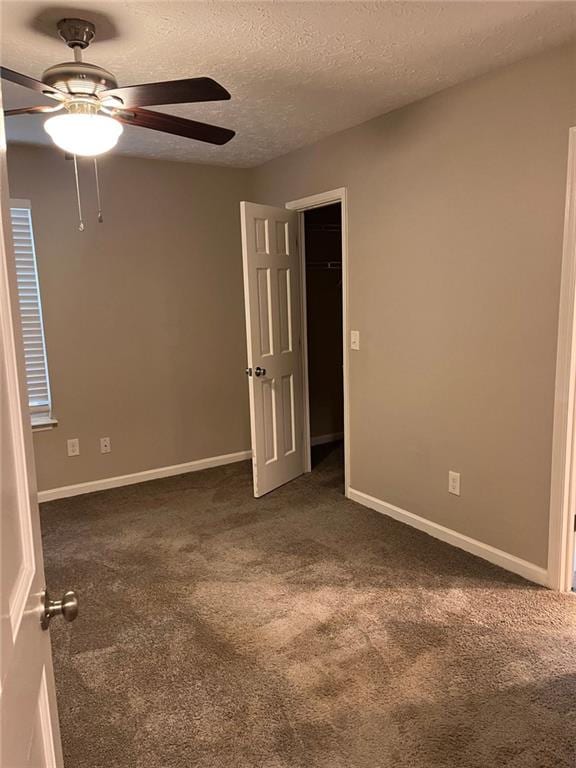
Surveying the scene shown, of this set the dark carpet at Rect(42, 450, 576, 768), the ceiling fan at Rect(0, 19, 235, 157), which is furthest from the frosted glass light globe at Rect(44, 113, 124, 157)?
the dark carpet at Rect(42, 450, 576, 768)

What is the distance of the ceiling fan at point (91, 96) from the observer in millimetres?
1919

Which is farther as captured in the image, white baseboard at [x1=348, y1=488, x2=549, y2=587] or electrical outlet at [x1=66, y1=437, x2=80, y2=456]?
electrical outlet at [x1=66, y1=437, x2=80, y2=456]

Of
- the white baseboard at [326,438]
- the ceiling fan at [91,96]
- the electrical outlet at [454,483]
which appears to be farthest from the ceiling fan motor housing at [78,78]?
the white baseboard at [326,438]

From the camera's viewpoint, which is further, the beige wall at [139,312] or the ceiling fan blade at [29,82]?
the beige wall at [139,312]

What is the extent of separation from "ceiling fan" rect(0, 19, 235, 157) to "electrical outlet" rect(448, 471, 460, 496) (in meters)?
2.24

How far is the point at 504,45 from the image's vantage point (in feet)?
7.80

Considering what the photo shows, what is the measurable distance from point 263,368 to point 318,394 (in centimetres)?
152

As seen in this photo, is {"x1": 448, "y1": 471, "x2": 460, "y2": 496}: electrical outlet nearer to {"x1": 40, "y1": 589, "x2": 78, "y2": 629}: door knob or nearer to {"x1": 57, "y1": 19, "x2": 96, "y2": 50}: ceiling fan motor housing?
{"x1": 40, "y1": 589, "x2": 78, "y2": 629}: door knob

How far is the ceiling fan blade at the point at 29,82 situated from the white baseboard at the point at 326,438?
385cm

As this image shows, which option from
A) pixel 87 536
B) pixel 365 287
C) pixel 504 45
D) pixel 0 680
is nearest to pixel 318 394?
pixel 365 287

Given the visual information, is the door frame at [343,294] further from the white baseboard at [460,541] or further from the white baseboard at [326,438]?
the white baseboard at [326,438]

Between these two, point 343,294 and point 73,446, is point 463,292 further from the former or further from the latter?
point 73,446

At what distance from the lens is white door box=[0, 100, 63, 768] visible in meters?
0.74

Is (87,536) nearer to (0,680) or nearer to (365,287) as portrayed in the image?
(365,287)
